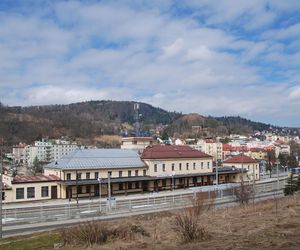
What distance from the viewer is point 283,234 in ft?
33.8

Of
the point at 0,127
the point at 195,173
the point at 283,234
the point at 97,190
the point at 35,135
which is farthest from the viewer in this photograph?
the point at 35,135

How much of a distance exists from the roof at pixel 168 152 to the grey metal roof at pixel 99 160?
1903 mm

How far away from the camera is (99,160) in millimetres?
54031

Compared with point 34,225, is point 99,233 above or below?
above

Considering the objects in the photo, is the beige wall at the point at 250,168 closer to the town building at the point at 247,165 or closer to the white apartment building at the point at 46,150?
the town building at the point at 247,165

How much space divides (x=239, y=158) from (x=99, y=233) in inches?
2548

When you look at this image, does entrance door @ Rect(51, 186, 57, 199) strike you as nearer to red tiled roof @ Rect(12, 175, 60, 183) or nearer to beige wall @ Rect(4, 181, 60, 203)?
beige wall @ Rect(4, 181, 60, 203)

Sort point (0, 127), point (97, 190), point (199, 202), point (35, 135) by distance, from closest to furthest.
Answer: point (199, 202), point (97, 190), point (0, 127), point (35, 135)

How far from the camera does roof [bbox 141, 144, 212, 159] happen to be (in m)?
59.3

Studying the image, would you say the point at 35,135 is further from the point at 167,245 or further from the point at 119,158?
the point at 167,245

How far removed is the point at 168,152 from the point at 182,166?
3.19 meters

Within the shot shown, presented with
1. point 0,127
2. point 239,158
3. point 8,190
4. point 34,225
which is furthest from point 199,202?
point 0,127

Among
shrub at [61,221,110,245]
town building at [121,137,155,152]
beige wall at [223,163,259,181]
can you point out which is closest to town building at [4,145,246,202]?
beige wall at [223,163,259,181]

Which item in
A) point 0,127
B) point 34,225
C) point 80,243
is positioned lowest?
point 34,225
